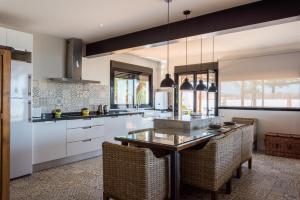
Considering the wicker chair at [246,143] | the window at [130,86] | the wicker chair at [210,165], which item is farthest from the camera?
the window at [130,86]

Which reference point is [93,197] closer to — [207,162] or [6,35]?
[207,162]

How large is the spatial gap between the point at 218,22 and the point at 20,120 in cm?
318

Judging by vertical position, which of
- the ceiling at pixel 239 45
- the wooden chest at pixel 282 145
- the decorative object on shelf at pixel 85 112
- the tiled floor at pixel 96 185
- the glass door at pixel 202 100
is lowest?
the tiled floor at pixel 96 185

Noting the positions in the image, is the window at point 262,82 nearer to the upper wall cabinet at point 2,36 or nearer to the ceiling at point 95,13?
the ceiling at point 95,13

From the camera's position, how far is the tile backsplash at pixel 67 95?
4.14 m

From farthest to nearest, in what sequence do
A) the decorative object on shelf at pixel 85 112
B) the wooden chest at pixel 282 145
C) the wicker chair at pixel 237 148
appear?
1. the decorative object on shelf at pixel 85 112
2. the wooden chest at pixel 282 145
3. the wicker chair at pixel 237 148

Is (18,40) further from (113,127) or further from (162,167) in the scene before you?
(162,167)

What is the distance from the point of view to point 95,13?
3113 mm

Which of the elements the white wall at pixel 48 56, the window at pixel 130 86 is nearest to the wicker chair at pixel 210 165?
the white wall at pixel 48 56

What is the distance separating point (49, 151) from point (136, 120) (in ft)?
7.06

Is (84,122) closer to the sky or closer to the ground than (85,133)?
closer to the sky

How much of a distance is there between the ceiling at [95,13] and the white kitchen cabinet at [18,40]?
9.9 inches

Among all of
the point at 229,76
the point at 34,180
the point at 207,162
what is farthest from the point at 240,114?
the point at 34,180

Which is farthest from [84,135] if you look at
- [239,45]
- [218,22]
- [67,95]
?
[239,45]
